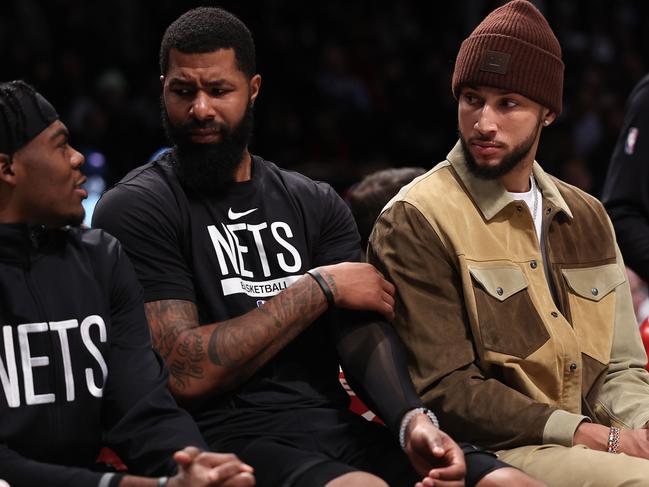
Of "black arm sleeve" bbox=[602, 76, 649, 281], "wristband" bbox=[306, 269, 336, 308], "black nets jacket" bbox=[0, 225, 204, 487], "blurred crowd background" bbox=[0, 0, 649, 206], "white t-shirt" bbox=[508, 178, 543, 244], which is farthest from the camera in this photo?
"blurred crowd background" bbox=[0, 0, 649, 206]

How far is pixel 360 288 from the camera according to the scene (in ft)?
10.4

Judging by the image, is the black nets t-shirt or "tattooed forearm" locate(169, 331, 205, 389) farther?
the black nets t-shirt

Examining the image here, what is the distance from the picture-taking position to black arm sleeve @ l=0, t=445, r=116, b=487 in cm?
268

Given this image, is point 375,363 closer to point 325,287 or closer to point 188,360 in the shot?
point 325,287

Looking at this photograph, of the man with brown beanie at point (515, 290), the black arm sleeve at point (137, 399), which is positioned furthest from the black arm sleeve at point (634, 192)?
the black arm sleeve at point (137, 399)

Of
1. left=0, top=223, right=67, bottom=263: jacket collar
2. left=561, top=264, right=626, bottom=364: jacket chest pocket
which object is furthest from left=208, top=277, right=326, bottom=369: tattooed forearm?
left=561, top=264, right=626, bottom=364: jacket chest pocket

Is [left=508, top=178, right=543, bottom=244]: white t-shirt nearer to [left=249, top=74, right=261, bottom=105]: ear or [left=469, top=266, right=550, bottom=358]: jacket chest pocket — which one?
[left=469, top=266, right=550, bottom=358]: jacket chest pocket

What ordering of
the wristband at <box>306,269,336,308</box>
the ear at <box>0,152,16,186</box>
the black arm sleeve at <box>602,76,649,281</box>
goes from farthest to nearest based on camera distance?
1. the black arm sleeve at <box>602,76,649,281</box>
2. the wristband at <box>306,269,336,308</box>
3. the ear at <box>0,152,16,186</box>

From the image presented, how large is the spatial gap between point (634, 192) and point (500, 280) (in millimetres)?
1141

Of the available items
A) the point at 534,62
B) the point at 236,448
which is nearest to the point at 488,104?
the point at 534,62

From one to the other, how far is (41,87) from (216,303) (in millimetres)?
5934

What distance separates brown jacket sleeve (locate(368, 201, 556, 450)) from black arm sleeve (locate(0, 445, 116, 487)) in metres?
0.96

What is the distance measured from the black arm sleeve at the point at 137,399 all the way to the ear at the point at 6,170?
1.09 ft

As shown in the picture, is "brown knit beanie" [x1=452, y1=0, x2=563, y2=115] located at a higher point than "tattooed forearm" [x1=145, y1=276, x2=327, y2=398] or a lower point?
higher
